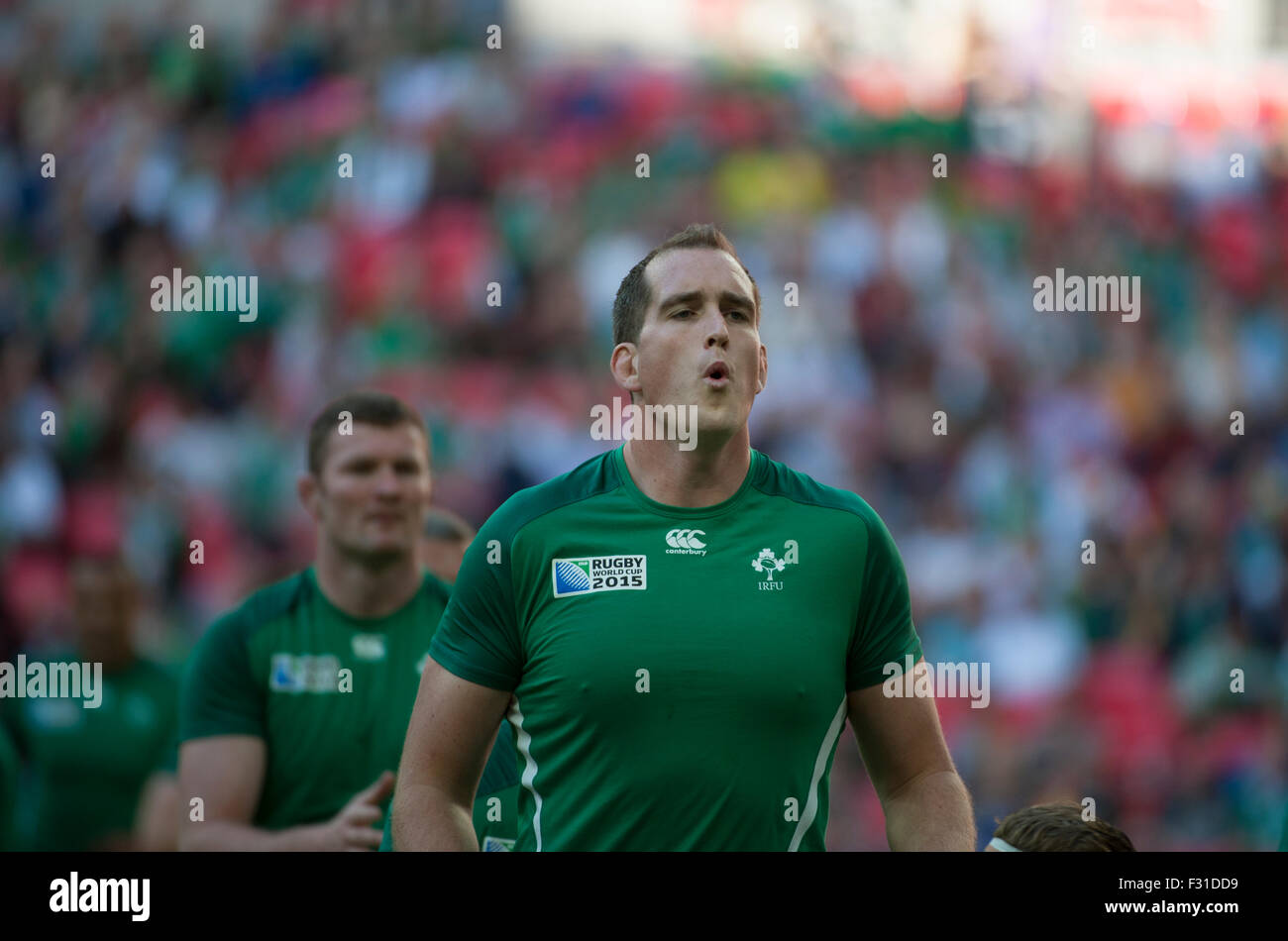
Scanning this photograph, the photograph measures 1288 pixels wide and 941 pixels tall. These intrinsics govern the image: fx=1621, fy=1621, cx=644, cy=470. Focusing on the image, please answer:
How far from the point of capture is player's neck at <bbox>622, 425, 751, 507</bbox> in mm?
3375

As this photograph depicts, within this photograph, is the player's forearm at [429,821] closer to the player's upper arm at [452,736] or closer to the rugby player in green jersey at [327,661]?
the player's upper arm at [452,736]

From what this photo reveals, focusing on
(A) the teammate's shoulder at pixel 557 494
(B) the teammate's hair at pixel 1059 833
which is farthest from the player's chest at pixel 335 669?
(B) the teammate's hair at pixel 1059 833

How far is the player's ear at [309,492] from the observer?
5.27 metres

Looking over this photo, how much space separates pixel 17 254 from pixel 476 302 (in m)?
3.44

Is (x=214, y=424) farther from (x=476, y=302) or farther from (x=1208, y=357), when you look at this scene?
(x=1208, y=357)

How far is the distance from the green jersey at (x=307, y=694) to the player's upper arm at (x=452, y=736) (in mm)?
1645

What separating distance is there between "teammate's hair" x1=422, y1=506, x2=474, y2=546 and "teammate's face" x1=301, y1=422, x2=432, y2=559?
0.63 m

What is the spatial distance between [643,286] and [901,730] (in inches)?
42.4

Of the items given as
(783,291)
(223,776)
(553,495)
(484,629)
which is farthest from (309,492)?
(783,291)

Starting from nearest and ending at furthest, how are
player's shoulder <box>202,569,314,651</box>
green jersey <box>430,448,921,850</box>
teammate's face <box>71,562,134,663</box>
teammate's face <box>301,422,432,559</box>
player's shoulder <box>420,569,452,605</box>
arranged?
green jersey <box>430,448,921,850</box>
player's shoulder <box>202,569,314,651</box>
teammate's face <box>301,422,432,559</box>
player's shoulder <box>420,569,452,605</box>
teammate's face <box>71,562,134,663</box>

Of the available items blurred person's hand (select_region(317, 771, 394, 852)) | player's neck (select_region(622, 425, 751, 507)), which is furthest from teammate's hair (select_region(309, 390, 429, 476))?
player's neck (select_region(622, 425, 751, 507))

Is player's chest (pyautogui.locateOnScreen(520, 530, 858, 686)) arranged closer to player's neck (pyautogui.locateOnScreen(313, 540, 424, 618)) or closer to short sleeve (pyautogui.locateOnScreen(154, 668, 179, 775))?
player's neck (pyautogui.locateOnScreen(313, 540, 424, 618))

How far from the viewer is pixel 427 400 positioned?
10.6 m
